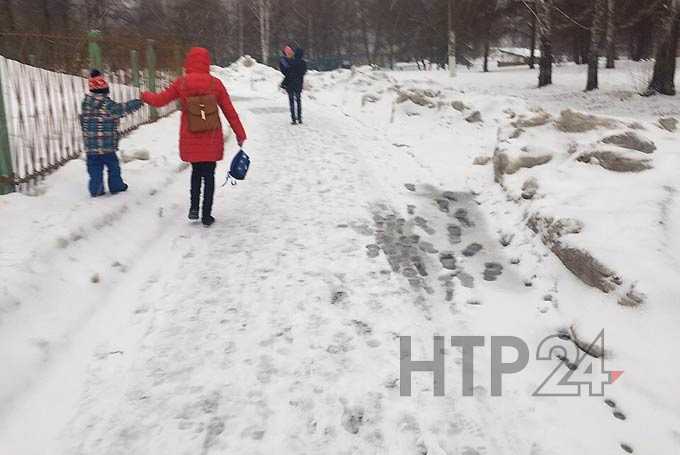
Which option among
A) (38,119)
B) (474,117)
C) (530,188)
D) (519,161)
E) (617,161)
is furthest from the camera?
(474,117)

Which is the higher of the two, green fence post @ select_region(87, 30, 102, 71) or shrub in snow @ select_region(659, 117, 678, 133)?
green fence post @ select_region(87, 30, 102, 71)

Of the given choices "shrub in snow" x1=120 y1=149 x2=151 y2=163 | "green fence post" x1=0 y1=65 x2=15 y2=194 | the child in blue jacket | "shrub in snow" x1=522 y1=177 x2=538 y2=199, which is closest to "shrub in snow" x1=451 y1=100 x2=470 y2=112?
"shrub in snow" x1=522 y1=177 x2=538 y2=199

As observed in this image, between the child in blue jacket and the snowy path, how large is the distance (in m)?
0.70

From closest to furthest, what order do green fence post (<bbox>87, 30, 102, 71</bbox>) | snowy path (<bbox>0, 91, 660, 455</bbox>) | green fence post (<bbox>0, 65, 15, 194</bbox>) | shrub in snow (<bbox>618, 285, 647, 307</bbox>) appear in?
1. snowy path (<bbox>0, 91, 660, 455</bbox>)
2. shrub in snow (<bbox>618, 285, 647, 307</bbox>)
3. green fence post (<bbox>0, 65, 15, 194</bbox>)
4. green fence post (<bbox>87, 30, 102, 71</bbox>)

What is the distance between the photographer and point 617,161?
232 inches

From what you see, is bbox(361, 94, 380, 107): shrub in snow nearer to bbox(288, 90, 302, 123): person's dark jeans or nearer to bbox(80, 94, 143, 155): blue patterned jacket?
bbox(288, 90, 302, 123): person's dark jeans

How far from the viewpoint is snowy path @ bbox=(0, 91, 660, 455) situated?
2730 mm

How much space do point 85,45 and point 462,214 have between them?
21.8 ft

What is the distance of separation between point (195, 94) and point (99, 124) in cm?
115

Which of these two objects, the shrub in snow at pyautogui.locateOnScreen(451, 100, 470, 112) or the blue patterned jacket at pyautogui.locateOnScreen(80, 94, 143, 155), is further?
the shrub in snow at pyautogui.locateOnScreen(451, 100, 470, 112)

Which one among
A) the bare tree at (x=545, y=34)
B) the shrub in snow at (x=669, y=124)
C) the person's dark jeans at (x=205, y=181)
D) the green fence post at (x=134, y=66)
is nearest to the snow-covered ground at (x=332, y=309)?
the person's dark jeans at (x=205, y=181)

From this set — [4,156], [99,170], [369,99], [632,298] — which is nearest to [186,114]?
[99,170]

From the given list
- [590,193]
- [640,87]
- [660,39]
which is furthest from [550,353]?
[640,87]

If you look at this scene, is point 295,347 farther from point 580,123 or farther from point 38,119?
point 580,123
